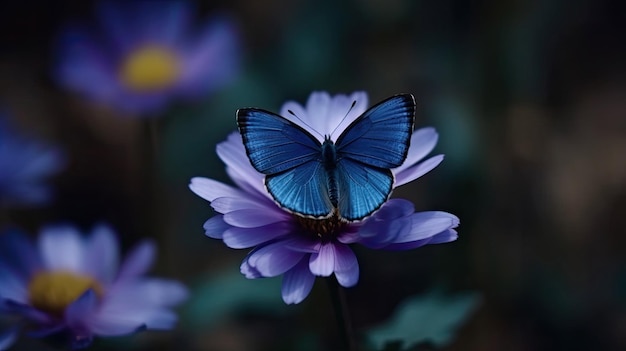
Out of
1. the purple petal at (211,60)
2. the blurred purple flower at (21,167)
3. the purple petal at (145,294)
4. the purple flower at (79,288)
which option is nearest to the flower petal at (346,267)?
the purple flower at (79,288)

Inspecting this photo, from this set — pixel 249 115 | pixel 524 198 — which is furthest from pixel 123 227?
pixel 249 115

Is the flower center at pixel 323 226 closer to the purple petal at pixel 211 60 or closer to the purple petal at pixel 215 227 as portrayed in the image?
the purple petal at pixel 215 227

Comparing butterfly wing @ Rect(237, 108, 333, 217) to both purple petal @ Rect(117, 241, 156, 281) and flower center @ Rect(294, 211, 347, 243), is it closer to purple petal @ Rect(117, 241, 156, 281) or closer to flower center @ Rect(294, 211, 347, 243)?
flower center @ Rect(294, 211, 347, 243)

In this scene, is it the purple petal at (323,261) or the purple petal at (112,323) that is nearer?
the purple petal at (323,261)

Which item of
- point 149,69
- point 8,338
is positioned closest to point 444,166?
point 149,69

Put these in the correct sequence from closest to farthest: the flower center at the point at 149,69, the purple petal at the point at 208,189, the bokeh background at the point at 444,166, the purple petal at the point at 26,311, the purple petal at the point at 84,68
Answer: the purple petal at the point at 208,189 < the purple petal at the point at 26,311 < the bokeh background at the point at 444,166 < the purple petal at the point at 84,68 < the flower center at the point at 149,69
